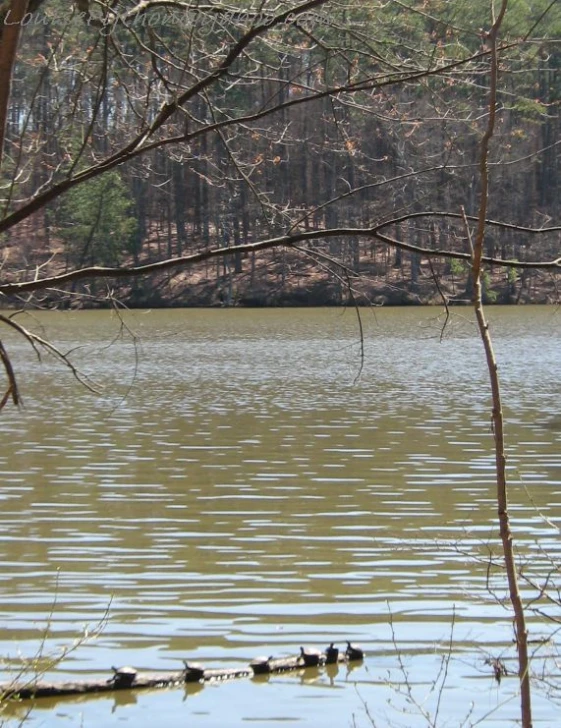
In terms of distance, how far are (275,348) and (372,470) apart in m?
19.5

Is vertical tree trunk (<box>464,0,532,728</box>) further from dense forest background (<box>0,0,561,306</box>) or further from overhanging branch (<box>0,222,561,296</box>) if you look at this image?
overhanging branch (<box>0,222,561,296</box>)

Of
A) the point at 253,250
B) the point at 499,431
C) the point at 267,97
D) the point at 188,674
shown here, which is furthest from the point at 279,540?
the point at 499,431

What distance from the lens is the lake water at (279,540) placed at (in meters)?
6.52

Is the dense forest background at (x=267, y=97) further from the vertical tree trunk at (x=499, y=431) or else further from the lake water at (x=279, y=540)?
the lake water at (x=279, y=540)

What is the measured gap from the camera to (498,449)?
10.8ft

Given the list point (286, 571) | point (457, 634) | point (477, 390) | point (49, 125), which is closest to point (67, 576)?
point (286, 571)

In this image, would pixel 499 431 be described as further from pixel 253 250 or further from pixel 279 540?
pixel 279 540

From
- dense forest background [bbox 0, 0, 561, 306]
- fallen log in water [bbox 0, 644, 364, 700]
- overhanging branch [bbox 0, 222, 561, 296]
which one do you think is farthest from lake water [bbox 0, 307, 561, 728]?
dense forest background [bbox 0, 0, 561, 306]

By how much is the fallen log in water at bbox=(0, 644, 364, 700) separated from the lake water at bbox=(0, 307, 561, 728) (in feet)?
0.21

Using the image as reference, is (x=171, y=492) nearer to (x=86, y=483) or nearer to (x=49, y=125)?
(x=86, y=483)

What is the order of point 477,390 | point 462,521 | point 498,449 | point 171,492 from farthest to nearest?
point 477,390, point 171,492, point 462,521, point 498,449

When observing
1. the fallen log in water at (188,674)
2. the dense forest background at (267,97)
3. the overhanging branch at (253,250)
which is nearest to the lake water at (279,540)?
the fallen log in water at (188,674)

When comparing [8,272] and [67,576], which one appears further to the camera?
[67,576]

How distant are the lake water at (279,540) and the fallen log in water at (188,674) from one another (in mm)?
65
